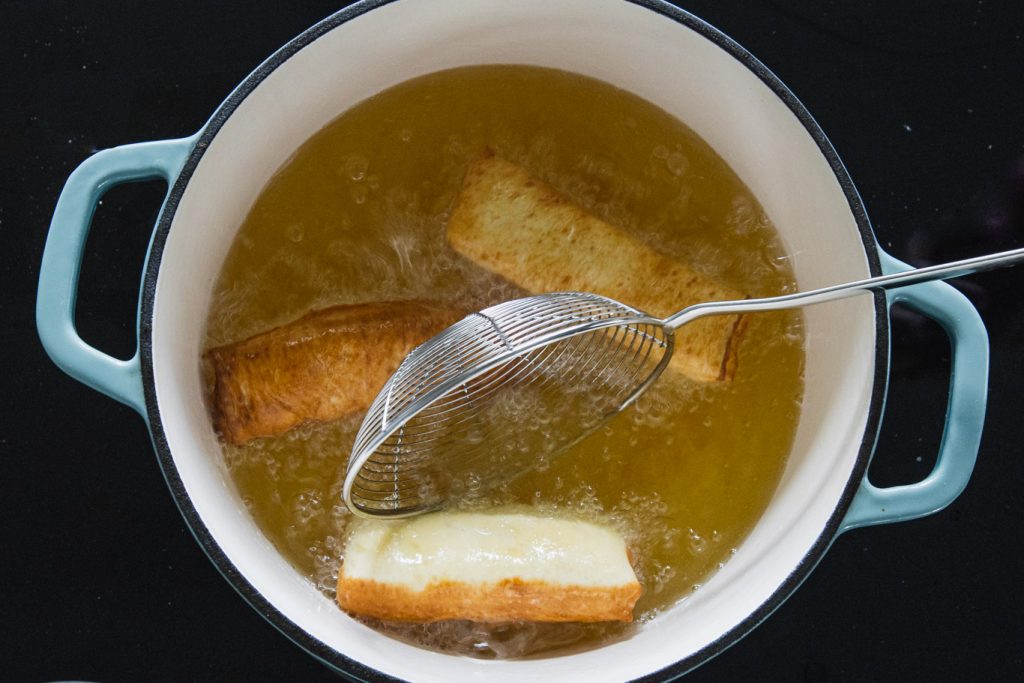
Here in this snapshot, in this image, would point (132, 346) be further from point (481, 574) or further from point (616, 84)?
point (616, 84)

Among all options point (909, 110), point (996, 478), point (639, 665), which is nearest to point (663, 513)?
point (639, 665)

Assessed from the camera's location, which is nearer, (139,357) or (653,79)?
(139,357)

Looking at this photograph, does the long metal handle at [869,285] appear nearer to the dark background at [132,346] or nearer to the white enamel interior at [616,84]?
the white enamel interior at [616,84]

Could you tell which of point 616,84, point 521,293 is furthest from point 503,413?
point 616,84

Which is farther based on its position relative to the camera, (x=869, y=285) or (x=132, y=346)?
(x=132, y=346)

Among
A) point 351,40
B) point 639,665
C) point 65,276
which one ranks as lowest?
point 639,665

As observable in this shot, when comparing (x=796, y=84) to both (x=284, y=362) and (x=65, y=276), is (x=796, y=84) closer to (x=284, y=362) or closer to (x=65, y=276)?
(x=284, y=362)

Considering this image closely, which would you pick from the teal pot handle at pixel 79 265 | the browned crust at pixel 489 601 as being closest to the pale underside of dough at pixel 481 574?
the browned crust at pixel 489 601
